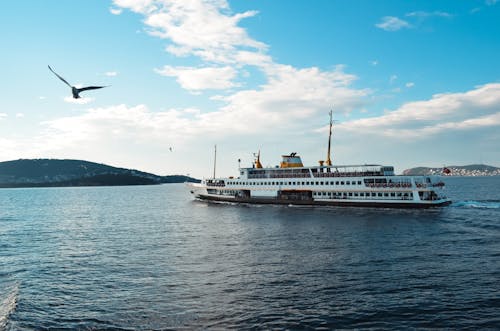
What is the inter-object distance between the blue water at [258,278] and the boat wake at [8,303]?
74 millimetres

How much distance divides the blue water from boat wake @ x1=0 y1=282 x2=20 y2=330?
7 centimetres

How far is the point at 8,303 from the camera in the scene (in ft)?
66.0

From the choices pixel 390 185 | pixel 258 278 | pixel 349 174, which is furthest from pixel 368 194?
pixel 258 278

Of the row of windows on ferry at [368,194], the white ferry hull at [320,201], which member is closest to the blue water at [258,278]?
the white ferry hull at [320,201]

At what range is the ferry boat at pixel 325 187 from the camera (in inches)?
2336

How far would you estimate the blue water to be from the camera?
17188 mm

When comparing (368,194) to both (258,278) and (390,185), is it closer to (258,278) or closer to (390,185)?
(390,185)

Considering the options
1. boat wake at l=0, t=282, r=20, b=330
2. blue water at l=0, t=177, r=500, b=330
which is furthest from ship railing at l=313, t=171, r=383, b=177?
boat wake at l=0, t=282, r=20, b=330

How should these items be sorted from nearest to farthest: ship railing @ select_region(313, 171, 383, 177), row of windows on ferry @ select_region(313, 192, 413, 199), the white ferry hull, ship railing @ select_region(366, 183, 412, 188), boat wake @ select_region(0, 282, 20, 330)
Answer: boat wake @ select_region(0, 282, 20, 330), the white ferry hull, ship railing @ select_region(366, 183, 412, 188), row of windows on ferry @ select_region(313, 192, 413, 199), ship railing @ select_region(313, 171, 383, 177)

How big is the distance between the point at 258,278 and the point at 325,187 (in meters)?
46.9

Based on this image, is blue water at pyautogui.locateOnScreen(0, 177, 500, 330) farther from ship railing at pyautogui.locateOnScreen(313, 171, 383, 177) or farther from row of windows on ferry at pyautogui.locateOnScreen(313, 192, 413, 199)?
ship railing at pyautogui.locateOnScreen(313, 171, 383, 177)

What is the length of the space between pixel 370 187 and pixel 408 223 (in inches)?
712

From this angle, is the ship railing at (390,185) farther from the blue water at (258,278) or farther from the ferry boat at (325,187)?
the blue water at (258,278)

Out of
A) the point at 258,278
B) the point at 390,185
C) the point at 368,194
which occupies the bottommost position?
the point at 258,278
